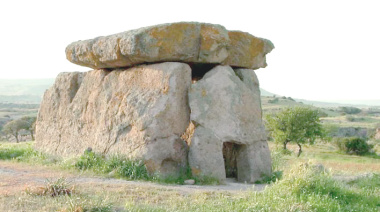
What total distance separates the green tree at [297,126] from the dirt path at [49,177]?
55.7ft

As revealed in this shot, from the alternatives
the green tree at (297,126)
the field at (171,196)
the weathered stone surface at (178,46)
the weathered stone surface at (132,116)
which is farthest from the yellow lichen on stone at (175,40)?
the green tree at (297,126)

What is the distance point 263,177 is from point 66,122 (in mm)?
6371

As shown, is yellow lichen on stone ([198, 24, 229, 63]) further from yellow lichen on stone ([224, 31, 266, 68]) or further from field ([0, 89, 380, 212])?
field ([0, 89, 380, 212])

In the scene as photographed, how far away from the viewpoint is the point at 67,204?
7898mm

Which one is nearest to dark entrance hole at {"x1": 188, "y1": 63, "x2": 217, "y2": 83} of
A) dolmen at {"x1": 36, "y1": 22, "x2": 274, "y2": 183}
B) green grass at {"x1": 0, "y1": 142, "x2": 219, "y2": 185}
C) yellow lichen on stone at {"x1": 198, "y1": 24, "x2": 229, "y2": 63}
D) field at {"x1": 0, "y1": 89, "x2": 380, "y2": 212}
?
dolmen at {"x1": 36, "y1": 22, "x2": 274, "y2": 183}

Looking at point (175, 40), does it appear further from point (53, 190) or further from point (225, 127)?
point (53, 190)

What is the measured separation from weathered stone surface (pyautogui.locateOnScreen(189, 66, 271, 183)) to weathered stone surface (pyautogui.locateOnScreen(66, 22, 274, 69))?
60 centimetres

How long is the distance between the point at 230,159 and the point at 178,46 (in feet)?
11.8

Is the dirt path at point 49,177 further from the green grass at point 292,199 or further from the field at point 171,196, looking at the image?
the green grass at point 292,199

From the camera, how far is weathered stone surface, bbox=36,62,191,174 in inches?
Answer: 480

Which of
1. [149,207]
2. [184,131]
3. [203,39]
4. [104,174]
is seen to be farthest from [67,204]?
[203,39]

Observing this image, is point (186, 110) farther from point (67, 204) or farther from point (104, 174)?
point (67, 204)

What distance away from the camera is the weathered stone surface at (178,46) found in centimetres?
1254

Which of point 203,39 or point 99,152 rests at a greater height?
point 203,39
